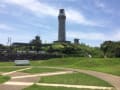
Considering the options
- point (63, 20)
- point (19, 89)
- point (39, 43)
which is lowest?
point (19, 89)

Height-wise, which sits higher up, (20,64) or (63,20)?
(63,20)

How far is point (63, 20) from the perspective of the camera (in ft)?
572

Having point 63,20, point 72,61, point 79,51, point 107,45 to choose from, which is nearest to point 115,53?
point 107,45

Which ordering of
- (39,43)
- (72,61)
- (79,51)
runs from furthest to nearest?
(39,43), (79,51), (72,61)

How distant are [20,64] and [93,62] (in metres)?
10.7

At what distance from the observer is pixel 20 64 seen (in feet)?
164

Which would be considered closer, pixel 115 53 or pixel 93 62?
pixel 93 62

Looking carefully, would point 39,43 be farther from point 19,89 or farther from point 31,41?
point 19,89

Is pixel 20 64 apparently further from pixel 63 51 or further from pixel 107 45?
pixel 63 51

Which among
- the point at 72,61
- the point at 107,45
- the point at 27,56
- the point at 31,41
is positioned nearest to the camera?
the point at 72,61

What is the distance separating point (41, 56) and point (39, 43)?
150ft

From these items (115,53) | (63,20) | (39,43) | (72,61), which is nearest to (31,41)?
(39,43)

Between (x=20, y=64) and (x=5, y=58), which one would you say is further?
(x=5, y=58)

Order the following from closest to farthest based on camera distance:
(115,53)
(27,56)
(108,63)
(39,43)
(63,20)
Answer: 1. (108,63)
2. (115,53)
3. (27,56)
4. (39,43)
5. (63,20)
